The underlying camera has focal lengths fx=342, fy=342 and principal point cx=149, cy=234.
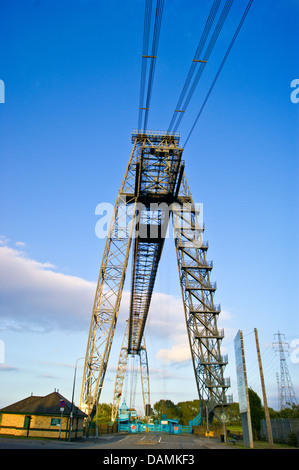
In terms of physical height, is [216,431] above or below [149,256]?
below

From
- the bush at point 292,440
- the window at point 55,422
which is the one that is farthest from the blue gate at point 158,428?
the window at point 55,422

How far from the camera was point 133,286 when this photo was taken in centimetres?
3712

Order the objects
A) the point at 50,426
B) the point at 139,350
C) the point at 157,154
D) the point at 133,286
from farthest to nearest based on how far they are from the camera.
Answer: the point at 139,350 < the point at 133,286 < the point at 157,154 < the point at 50,426

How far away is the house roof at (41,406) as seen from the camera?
22578 mm

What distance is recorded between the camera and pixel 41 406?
23453 millimetres

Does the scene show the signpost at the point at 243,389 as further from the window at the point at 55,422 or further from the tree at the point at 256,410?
the tree at the point at 256,410

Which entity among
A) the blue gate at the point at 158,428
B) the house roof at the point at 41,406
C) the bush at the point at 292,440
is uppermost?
the house roof at the point at 41,406

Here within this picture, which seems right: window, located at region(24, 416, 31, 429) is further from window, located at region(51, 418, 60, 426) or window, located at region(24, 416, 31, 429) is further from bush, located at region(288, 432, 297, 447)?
bush, located at region(288, 432, 297, 447)

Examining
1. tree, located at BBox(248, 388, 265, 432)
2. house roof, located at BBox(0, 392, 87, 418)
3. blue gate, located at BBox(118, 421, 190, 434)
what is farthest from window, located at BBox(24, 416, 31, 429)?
tree, located at BBox(248, 388, 265, 432)

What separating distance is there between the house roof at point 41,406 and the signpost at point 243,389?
35.7ft

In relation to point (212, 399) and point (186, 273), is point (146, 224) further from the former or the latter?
point (212, 399)

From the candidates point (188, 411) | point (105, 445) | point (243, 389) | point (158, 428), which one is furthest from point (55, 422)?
point (188, 411)

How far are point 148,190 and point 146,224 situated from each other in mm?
3356
